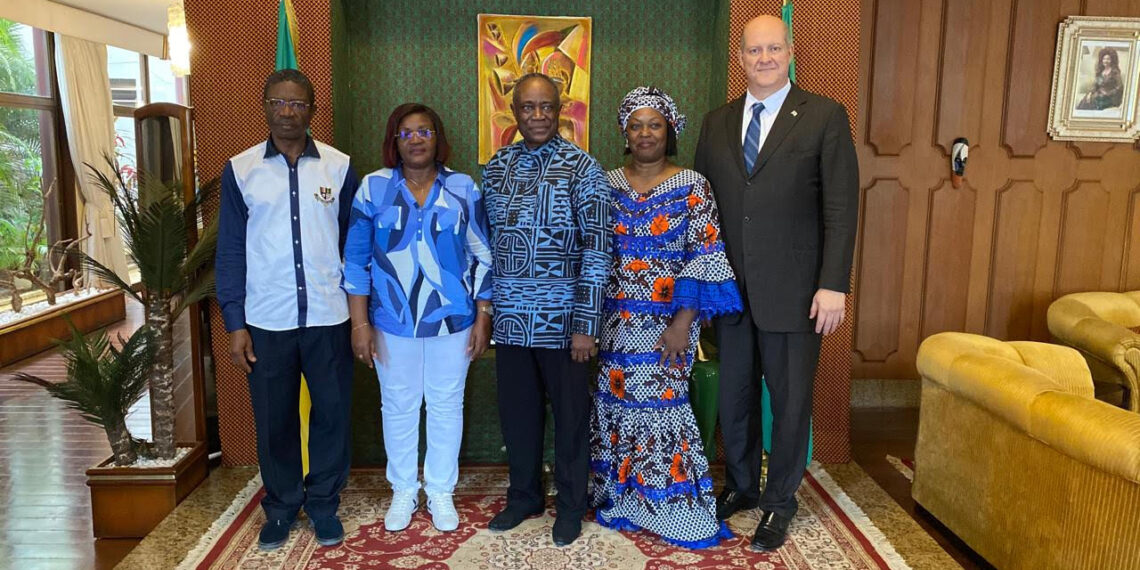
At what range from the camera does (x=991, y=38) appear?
15.1ft

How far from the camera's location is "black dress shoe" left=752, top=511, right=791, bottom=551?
2.81 m

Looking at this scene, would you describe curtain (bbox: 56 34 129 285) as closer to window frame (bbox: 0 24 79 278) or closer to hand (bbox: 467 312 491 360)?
window frame (bbox: 0 24 79 278)

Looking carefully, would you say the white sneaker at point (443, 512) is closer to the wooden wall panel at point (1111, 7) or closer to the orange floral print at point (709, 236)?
the orange floral print at point (709, 236)

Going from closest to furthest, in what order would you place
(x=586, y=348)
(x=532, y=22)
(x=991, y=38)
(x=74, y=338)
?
(x=586, y=348)
(x=74, y=338)
(x=532, y=22)
(x=991, y=38)

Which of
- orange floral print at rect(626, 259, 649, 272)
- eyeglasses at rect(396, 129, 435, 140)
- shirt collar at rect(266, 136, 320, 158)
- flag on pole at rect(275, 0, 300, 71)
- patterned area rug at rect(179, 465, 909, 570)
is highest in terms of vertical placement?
flag on pole at rect(275, 0, 300, 71)

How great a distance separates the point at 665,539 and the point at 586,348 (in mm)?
806

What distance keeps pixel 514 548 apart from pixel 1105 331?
11.0ft

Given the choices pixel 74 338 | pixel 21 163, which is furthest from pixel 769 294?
pixel 21 163

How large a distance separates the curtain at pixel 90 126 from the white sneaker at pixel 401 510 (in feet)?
19.9

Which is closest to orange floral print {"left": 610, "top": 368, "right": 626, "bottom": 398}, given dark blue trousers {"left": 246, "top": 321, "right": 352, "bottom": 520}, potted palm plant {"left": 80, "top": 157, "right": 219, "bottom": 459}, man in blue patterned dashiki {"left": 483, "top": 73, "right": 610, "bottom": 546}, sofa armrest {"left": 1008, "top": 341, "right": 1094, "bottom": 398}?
man in blue patterned dashiki {"left": 483, "top": 73, "right": 610, "bottom": 546}

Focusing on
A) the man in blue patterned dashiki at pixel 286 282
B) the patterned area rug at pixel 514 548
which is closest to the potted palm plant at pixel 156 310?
the patterned area rug at pixel 514 548

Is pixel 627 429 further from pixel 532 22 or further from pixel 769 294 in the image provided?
pixel 532 22

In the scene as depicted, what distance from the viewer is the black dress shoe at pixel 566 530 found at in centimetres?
279

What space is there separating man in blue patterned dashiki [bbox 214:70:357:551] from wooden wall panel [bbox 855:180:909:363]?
3.22 m
